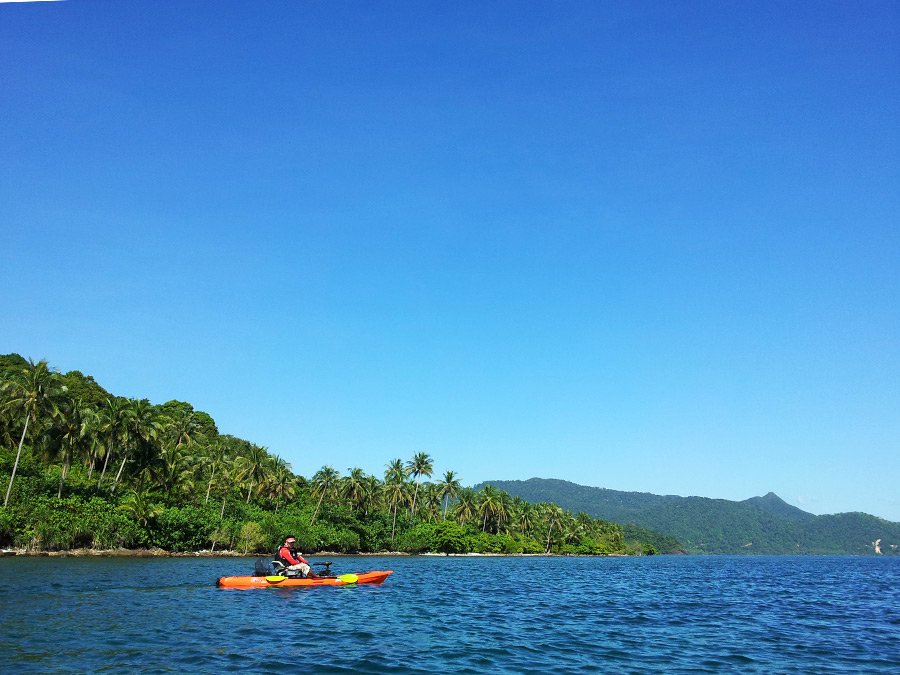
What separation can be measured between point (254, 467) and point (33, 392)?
140ft

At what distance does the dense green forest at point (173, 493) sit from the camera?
64.7m

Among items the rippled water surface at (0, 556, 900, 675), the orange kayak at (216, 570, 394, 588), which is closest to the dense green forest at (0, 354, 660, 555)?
the rippled water surface at (0, 556, 900, 675)

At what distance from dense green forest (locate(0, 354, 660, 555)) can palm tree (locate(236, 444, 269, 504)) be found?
0.24 metres

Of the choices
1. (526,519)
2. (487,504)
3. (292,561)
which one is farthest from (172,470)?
(526,519)

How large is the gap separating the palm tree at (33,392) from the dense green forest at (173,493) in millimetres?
139

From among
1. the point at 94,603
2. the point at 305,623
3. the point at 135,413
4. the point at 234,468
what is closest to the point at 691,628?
the point at 305,623

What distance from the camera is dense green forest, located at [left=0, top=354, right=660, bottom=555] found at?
64688 mm

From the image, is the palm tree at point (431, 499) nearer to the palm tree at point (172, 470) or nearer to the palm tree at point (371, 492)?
the palm tree at point (371, 492)

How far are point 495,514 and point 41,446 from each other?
4110 inches

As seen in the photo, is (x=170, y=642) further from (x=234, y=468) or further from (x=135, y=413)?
(x=234, y=468)

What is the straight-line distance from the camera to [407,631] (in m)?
23.1

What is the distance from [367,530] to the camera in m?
114

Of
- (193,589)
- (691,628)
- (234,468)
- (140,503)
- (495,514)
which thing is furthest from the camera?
(495,514)

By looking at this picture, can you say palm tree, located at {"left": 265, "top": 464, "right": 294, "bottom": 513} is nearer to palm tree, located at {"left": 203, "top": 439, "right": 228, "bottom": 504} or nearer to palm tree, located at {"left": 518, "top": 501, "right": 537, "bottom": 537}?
palm tree, located at {"left": 203, "top": 439, "right": 228, "bottom": 504}
